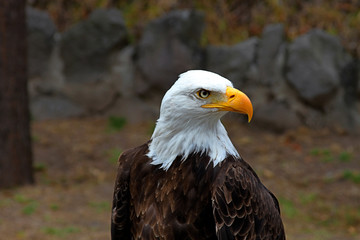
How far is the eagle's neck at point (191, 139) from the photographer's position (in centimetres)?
263

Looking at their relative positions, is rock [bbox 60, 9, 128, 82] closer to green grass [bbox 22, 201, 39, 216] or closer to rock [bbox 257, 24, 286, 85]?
rock [bbox 257, 24, 286, 85]

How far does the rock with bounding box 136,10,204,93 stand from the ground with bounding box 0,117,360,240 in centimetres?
70

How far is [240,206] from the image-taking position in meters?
2.62

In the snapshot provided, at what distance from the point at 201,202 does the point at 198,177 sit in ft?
0.39

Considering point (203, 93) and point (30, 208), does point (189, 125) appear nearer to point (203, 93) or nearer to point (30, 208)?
point (203, 93)

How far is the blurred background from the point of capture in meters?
5.60

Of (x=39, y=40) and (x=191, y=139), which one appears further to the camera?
(x=39, y=40)

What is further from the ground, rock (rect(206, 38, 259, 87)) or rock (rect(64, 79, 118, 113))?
rock (rect(206, 38, 259, 87))

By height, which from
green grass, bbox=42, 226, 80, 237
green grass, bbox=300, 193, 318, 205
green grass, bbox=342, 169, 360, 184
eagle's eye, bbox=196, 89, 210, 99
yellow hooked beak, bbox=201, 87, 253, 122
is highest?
eagle's eye, bbox=196, 89, 210, 99

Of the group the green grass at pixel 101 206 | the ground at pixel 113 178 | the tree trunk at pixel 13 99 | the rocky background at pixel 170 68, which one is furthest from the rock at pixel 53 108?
the green grass at pixel 101 206

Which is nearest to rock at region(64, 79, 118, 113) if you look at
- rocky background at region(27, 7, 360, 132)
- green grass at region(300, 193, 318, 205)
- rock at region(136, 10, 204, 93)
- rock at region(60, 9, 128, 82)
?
rocky background at region(27, 7, 360, 132)

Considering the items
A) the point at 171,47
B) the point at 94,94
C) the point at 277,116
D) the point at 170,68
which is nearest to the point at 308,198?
the point at 277,116

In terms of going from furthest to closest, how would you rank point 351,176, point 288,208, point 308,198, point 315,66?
point 315,66 → point 351,176 → point 308,198 → point 288,208

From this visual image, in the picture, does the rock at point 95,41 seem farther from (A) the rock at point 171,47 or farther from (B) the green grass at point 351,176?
(B) the green grass at point 351,176
